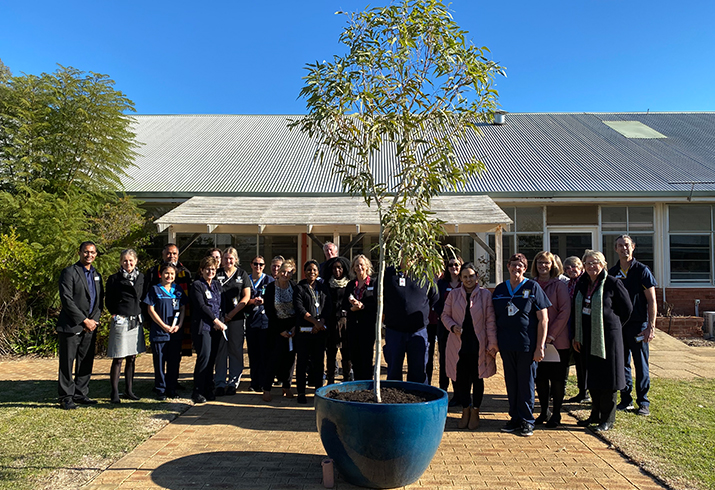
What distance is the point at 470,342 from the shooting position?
18.4ft

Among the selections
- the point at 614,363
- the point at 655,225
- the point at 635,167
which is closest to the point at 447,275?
the point at 614,363

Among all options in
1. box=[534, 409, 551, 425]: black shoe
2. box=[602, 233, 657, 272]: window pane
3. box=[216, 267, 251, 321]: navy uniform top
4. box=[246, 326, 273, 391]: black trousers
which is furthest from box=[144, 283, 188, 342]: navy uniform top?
box=[602, 233, 657, 272]: window pane

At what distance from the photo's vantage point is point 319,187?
549 inches

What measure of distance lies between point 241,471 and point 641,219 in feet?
43.5

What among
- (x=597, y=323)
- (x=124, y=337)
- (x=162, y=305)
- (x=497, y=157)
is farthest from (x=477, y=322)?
(x=497, y=157)

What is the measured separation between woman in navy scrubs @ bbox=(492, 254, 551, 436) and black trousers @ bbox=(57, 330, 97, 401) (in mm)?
4763

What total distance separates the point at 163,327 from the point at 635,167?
13.7 m

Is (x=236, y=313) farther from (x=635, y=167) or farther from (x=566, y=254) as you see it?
(x=635, y=167)

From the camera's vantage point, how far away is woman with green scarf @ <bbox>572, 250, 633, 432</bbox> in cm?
534

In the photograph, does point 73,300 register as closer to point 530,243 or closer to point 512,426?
point 512,426

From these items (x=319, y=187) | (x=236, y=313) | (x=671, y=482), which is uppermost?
(x=319, y=187)

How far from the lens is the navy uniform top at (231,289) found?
7.01 m

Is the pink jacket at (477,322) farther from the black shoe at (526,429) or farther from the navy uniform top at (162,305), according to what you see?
the navy uniform top at (162,305)

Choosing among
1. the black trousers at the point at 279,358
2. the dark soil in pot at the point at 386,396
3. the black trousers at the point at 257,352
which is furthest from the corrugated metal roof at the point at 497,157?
the dark soil in pot at the point at 386,396
